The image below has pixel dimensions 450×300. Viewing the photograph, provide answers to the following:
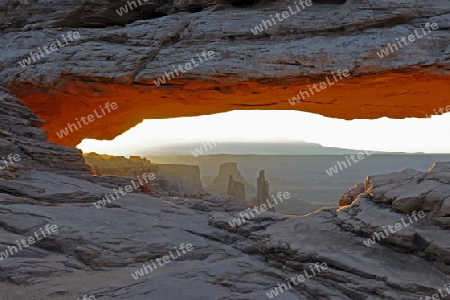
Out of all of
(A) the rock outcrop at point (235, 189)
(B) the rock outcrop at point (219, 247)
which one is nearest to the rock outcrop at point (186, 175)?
(A) the rock outcrop at point (235, 189)

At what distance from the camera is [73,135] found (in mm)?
21453

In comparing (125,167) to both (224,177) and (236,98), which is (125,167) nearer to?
(236,98)

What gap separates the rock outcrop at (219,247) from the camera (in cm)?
620

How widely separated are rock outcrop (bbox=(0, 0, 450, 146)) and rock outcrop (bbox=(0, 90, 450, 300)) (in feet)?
20.5

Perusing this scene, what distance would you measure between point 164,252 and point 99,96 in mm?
11407

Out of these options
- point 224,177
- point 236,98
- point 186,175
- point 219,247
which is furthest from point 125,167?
point 224,177

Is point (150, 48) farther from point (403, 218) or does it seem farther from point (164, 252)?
point (403, 218)

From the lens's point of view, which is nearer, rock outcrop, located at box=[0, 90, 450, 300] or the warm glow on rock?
rock outcrop, located at box=[0, 90, 450, 300]

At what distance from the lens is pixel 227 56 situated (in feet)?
48.8

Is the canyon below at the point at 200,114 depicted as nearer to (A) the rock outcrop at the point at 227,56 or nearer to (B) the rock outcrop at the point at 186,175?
(A) the rock outcrop at the point at 227,56

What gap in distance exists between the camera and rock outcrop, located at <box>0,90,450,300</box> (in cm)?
620

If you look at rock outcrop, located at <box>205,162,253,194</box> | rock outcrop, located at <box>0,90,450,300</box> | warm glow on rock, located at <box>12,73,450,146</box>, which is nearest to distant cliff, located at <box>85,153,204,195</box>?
warm glow on rock, located at <box>12,73,450,146</box>

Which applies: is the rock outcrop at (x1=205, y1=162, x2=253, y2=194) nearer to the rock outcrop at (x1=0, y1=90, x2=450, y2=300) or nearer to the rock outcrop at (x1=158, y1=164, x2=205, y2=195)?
the rock outcrop at (x1=158, y1=164, x2=205, y2=195)

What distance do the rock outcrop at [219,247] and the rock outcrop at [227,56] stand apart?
6.25 metres
